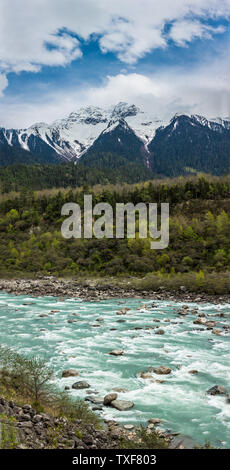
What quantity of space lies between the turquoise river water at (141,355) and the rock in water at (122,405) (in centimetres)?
23

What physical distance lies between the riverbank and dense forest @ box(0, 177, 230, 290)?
10.8ft

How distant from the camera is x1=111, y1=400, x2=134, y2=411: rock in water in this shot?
10484 mm

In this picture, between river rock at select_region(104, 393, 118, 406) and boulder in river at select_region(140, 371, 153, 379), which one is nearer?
river rock at select_region(104, 393, 118, 406)

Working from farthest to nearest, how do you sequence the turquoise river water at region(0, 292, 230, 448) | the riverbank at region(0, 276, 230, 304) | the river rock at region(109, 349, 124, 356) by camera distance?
the riverbank at region(0, 276, 230, 304) → the river rock at region(109, 349, 124, 356) → the turquoise river water at region(0, 292, 230, 448)

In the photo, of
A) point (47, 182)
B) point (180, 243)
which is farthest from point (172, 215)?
point (47, 182)

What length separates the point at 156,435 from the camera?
825 centimetres

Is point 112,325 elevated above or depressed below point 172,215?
below

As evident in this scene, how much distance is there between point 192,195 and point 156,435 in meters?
65.0

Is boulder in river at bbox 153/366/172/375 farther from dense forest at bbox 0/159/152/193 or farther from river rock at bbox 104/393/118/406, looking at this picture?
dense forest at bbox 0/159/152/193

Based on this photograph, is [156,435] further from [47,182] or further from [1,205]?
[47,182]

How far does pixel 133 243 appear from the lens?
5462 centimetres

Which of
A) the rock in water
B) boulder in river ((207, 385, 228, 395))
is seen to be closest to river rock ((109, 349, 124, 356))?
the rock in water

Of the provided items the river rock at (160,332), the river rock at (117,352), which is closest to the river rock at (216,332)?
the river rock at (160,332)
